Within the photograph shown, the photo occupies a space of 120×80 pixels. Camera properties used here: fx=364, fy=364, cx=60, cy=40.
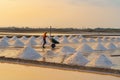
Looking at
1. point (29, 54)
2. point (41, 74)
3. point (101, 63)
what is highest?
point (41, 74)

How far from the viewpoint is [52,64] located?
509 inches

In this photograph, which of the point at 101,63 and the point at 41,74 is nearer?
the point at 41,74

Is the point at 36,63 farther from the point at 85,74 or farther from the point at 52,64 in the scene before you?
the point at 85,74

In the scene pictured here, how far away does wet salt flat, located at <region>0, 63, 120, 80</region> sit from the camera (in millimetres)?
10051

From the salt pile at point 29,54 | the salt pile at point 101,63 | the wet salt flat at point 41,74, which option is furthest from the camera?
the salt pile at point 29,54

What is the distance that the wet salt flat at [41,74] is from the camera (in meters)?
10.1

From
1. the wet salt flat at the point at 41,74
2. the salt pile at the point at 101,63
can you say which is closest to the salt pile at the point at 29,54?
the wet salt flat at the point at 41,74

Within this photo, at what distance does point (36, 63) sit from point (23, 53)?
2.54 meters

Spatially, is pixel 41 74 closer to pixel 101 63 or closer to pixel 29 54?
pixel 101 63

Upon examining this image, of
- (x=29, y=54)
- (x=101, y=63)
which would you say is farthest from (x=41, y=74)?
(x=29, y=54)

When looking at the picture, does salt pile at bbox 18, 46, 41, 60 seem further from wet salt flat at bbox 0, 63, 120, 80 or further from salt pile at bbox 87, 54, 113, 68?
salt pile at bbox 87, 54, 113, 68

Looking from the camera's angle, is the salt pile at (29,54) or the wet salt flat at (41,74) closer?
the wet salt flat at (41,74)

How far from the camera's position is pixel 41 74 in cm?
1076

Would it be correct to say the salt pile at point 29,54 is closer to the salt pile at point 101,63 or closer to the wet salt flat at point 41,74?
the wet salt flat at point 41,74
